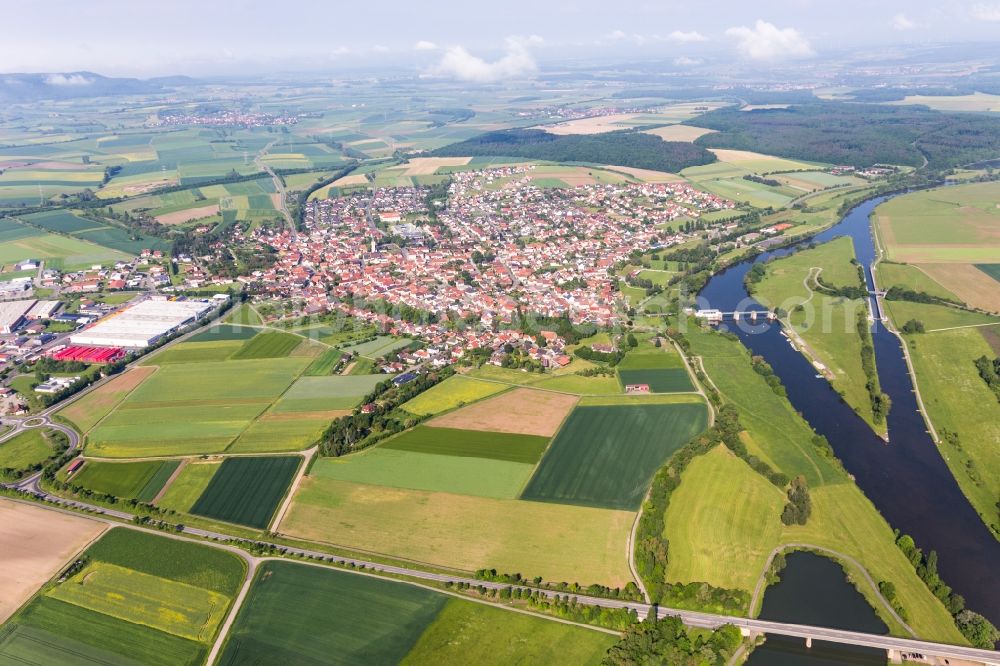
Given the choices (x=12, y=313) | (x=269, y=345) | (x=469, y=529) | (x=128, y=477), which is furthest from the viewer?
(x=12, y=313)

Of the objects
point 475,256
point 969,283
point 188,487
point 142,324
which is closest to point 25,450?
point 188,487

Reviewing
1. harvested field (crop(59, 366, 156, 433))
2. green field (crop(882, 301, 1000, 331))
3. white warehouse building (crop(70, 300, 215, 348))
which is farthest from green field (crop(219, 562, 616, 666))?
green field (crop(882, 301, 1000, 331))

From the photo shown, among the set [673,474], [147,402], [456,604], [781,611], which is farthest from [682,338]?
[147,402]

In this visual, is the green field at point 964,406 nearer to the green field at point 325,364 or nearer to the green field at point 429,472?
the green field at point 429,472

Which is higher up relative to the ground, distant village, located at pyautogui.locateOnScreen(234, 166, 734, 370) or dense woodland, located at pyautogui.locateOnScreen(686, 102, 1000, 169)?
dense woodland, located at pyautogui.locateOnScreen(686, 102, 1000, 169)

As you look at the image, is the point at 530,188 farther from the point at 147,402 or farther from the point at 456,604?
the point at 456,604

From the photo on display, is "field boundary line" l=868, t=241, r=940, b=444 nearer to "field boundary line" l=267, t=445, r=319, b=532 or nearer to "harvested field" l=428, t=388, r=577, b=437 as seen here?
"harvested field" l=428, t=388, r=577, b=437

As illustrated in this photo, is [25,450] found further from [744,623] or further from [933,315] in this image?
[933,315]
